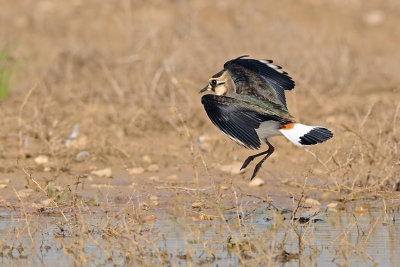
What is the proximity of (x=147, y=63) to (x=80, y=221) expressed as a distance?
4.93 metres

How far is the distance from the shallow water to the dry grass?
19 millimetres

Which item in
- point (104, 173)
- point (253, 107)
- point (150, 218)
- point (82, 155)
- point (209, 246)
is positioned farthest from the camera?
point (82, 155)

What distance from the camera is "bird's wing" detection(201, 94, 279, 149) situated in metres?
5.19

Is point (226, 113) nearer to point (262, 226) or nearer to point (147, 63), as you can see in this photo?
point (262, 226)

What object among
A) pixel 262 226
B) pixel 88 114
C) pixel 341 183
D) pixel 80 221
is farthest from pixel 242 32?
pixel 80 221

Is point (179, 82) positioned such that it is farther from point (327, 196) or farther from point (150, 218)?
point (150, 218)

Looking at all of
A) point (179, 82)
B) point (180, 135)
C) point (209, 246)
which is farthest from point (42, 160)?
point (209, 246)

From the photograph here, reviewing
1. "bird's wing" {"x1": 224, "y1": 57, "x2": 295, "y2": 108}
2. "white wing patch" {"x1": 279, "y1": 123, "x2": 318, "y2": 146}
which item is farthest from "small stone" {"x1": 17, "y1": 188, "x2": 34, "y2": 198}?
"white wing patch" {"x1": 279, "y1": 123, "x2": 318, "y2": 146}

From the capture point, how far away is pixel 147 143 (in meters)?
7.94

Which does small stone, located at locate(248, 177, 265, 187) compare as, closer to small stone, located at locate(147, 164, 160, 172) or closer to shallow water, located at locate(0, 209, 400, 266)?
small stone, located at locate(147, 164, 160, 172)

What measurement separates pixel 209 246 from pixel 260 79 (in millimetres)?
1963

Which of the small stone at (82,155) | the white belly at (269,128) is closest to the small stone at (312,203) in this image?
the white belly at (269,128)

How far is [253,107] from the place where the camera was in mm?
5730

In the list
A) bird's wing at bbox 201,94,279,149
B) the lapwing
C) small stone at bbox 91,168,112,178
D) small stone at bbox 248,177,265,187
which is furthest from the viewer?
small stone at bbox 91,168,112,178
